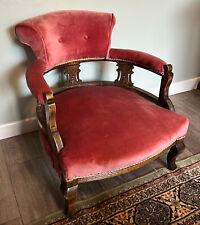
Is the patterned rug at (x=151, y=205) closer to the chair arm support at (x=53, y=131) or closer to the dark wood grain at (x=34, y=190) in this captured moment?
the dark wood grain at (x=34, y=190)

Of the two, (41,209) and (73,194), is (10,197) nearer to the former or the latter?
(41,209)

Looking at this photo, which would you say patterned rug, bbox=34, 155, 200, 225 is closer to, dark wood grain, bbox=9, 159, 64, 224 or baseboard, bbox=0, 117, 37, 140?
dark wood grain, bbox=9, 159, 64, 224

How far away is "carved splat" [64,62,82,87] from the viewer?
154cm

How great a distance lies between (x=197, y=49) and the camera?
2266 mm

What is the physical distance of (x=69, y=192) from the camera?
113 cm

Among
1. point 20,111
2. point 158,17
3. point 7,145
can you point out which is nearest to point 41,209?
point 7,145

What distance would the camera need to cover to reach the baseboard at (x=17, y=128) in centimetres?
178

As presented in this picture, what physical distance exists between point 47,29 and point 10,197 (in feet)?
3.11

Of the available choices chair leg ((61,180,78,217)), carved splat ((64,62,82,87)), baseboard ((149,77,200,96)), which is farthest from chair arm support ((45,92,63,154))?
baseboard ((149,77,200,96))

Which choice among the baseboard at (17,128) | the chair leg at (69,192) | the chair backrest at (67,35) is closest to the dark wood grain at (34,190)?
the chair leg at (69,192)

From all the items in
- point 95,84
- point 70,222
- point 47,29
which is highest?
point 47,29

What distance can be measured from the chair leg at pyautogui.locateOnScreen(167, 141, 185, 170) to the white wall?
809 millimetres

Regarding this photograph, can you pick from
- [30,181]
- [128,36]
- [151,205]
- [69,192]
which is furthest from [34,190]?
[128,36]

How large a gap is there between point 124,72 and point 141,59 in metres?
0.17
